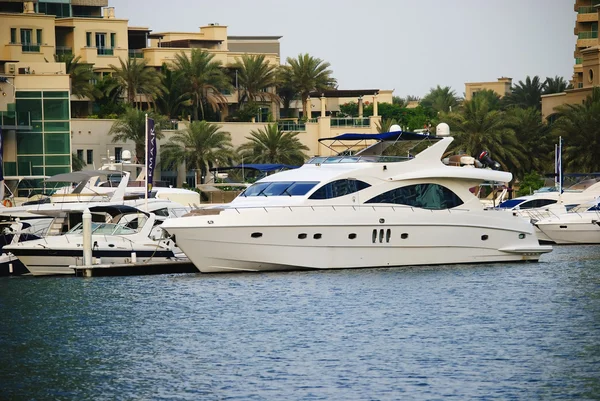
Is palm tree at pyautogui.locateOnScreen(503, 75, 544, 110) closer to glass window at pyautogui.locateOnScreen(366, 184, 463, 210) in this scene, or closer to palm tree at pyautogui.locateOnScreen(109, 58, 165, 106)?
palm tree at pyautogui.locateOnScreen(109, 58, 165, 106)

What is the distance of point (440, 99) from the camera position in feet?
531

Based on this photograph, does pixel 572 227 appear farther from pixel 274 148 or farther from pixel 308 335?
pixel 274 148

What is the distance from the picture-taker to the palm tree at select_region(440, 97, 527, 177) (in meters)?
84.1

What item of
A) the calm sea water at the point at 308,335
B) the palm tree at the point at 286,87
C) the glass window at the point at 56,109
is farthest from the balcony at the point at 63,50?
the calm sea water at the point at 308,335

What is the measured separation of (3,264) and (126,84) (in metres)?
50.9

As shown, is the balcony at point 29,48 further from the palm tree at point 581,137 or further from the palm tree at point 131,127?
the palm tree at point 581,137

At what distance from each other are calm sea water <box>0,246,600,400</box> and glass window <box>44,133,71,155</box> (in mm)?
34449

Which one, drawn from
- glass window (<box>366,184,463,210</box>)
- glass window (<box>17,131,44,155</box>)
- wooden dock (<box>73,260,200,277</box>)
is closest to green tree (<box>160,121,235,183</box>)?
glass window (<box>17,131,44,155</box>)

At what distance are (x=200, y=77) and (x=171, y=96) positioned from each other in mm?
2540

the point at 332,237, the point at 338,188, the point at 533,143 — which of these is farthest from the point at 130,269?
the point at 533,143

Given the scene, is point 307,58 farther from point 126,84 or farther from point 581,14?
point 581,14

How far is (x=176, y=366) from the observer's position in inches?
1152

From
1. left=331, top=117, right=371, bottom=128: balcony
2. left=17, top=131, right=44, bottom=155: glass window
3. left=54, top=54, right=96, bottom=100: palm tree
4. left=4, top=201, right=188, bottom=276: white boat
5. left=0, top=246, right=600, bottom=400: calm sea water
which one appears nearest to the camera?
left=0, top=246, right=600, bottom=400: calm sea water

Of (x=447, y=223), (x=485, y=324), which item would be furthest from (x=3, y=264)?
(x=485, y=324)
